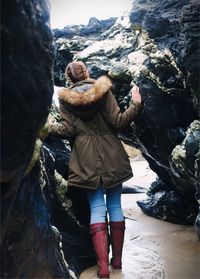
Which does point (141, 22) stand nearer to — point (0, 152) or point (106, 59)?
point (106, 59)

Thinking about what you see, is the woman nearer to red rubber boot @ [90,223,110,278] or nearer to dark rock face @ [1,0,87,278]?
red rubber boot @ [90,223,110,278]

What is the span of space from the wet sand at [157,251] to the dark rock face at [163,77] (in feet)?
1.93

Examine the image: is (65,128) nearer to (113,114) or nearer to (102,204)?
(113,114)

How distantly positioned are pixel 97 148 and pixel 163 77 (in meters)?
1.96

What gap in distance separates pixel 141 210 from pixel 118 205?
4189 mm

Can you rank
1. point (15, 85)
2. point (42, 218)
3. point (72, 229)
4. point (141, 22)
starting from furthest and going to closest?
point (141, 22)
point (72, 229)
point (42, 218)
point (15, 85)

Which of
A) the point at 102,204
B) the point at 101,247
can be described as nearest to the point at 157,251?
the point at 101,247

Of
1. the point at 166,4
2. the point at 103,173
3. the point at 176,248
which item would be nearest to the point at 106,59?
the point at 166,4

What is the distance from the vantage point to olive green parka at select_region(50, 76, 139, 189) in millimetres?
4633

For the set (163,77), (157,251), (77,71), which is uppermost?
(77,71)

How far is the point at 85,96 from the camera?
180 inches

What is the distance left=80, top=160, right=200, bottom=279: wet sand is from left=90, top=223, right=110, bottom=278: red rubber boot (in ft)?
0.53

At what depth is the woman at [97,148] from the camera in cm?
459

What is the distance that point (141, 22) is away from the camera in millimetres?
6363
